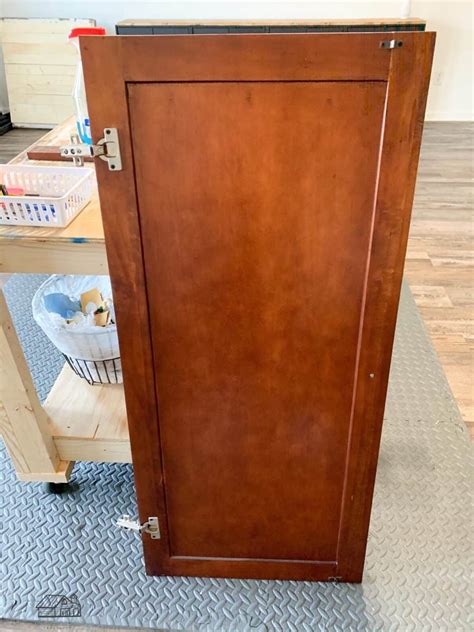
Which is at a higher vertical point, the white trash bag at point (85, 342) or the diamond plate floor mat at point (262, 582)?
the white trash bag at point (85, 342)

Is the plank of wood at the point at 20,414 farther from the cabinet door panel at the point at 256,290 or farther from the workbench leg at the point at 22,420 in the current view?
the cabinet door panel at the point at 256,290

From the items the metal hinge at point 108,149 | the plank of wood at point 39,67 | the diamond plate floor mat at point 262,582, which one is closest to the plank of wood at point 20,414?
the diamond plate floor mat at point 262,582

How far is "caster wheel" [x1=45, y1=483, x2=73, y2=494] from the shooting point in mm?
1568

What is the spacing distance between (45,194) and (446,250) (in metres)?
2.10

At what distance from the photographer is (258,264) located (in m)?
0.96

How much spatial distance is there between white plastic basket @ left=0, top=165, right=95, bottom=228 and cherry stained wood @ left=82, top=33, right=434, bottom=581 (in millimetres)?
268

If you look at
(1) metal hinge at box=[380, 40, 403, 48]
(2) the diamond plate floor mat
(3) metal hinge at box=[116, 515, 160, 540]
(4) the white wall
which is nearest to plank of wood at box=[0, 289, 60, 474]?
(2) the diamond plate floor mat

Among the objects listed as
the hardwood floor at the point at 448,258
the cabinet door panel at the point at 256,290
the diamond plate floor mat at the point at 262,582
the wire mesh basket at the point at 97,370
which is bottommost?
the hardwood floor at the point at 448,258

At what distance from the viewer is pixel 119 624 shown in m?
1.27

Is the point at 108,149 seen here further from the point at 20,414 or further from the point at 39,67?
the point at 39,67

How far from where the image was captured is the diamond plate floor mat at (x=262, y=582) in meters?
1.29

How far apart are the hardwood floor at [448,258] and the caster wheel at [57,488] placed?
1184 millimetres

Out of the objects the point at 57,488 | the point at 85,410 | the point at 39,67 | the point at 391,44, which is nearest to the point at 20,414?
the point at 85,410

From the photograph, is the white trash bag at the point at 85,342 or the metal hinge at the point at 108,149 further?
the white trash bag at the point at 85,342
